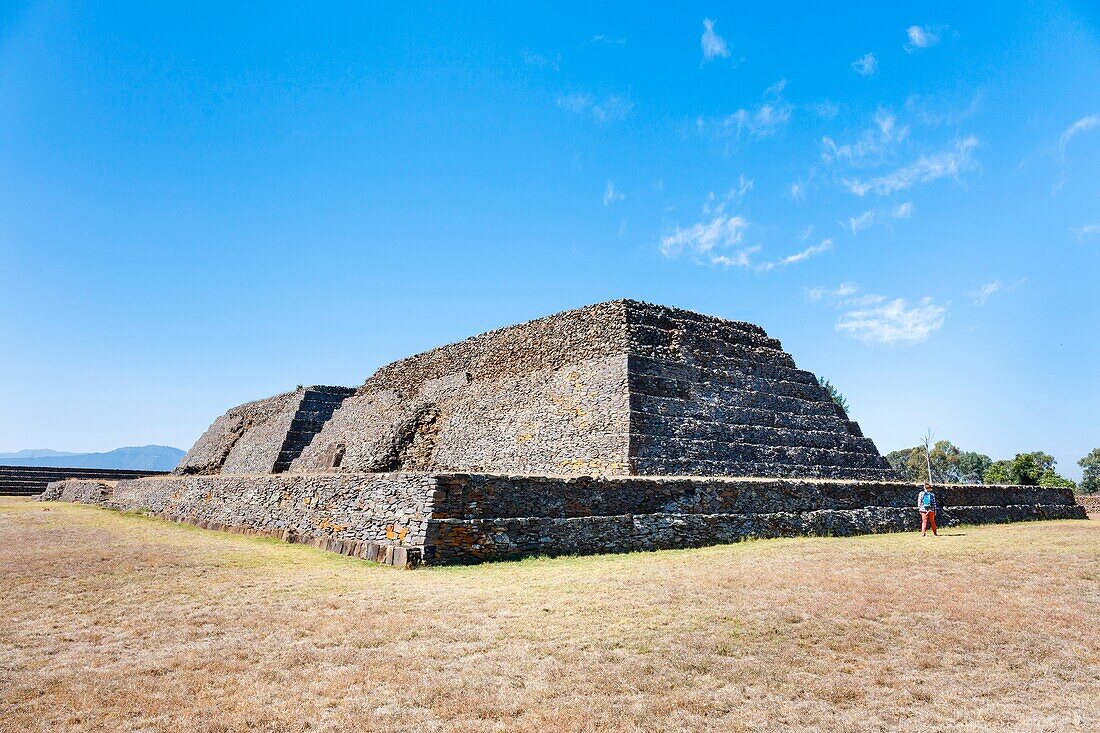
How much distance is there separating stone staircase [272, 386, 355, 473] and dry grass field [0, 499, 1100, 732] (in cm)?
2114

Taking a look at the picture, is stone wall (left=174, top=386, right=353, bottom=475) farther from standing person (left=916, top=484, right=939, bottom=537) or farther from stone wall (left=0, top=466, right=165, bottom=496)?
standing person (left=916, top=484, right=939, bottom=537)

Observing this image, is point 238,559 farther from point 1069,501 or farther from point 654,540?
point 1069,501

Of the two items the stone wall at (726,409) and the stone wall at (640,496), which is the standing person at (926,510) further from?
the stone wall at (726,409)

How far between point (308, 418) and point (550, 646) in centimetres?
2964

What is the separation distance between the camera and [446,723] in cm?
455

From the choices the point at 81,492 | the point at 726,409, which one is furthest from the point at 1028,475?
the point at 81,492

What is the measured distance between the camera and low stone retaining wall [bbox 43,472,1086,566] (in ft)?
35.9

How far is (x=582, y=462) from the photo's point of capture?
1767 centimetres

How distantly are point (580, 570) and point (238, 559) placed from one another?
20.1 feet

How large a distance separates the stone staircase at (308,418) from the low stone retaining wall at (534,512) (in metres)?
12.4

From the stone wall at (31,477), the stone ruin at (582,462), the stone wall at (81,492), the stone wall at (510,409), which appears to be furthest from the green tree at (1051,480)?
the stone wall at (31,477)

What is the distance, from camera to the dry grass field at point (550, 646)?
4.76 m

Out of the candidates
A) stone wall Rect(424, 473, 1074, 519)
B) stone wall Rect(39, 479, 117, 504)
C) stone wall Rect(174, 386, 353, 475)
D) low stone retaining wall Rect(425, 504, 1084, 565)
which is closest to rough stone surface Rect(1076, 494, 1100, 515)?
stone wall Rect(424, 473, 1074, 519)

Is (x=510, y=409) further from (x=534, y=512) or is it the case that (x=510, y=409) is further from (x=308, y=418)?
(x=308, y=418)
